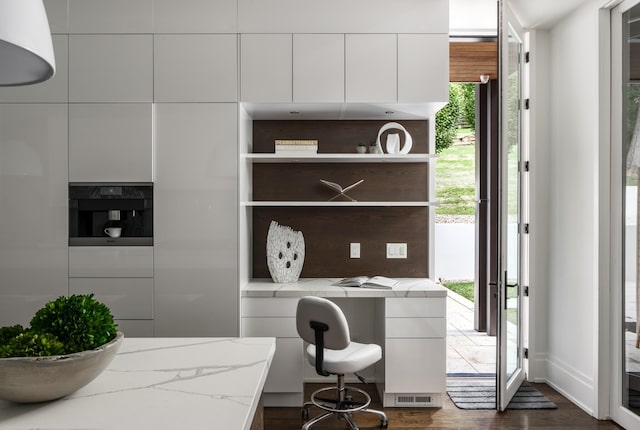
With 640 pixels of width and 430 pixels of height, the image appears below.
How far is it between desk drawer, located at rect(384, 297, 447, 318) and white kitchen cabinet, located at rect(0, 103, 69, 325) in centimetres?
207

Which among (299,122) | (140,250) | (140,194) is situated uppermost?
(299,122)

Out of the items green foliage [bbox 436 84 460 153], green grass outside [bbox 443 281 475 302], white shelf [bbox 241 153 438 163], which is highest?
green foliage [bbox 436 84 460 153]

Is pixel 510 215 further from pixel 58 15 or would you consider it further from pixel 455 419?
pixel 58 15

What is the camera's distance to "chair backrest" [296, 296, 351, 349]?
9.07 ft

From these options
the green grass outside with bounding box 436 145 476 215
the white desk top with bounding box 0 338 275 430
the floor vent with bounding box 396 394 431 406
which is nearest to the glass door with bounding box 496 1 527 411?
the floor vent with bounding box 396 394 431 406

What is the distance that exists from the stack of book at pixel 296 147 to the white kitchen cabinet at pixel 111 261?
1072 mm

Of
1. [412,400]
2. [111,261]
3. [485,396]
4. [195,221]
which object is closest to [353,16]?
[195,221]

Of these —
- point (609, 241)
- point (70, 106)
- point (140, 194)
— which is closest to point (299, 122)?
point (140, 194)

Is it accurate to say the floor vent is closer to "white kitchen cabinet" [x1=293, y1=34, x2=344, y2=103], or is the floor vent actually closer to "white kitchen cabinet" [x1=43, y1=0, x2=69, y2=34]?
"white kitchen cabinet" [x1=293, y1=34, x2=344, y2=103]

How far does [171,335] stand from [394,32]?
2.41 meters

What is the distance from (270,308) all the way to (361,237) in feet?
3.08

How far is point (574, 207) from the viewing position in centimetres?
355

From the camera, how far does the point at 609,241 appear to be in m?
3.20

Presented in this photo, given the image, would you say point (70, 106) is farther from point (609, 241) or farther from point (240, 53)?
point (609, 241)
